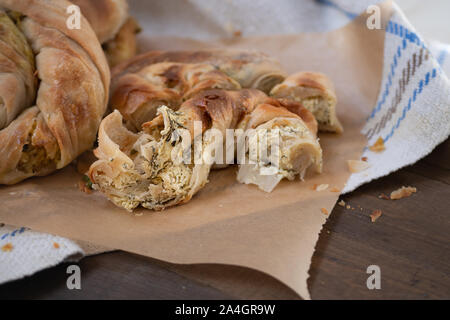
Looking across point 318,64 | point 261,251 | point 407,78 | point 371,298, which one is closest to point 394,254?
point 371,298

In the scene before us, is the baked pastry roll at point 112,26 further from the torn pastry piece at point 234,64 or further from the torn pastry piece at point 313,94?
the torn pastry piece at point 313,94

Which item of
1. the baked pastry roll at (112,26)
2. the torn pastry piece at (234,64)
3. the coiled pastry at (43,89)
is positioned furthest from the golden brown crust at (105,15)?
the coiled pastry at (43,89)

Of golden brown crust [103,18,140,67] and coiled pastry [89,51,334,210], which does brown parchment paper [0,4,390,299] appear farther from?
golden brown crust [103,18,140,67]

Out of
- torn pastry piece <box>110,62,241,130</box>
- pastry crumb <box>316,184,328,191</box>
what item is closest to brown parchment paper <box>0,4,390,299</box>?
pastry crumb <box>316,184,328,191</box>

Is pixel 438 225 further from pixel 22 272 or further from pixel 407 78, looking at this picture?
pixel 22 272
